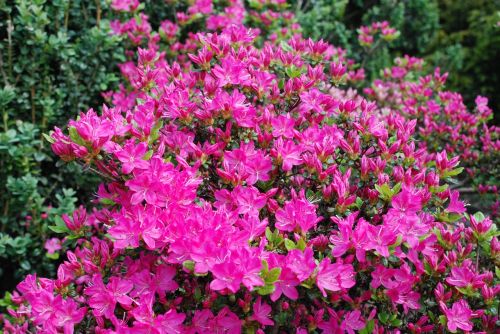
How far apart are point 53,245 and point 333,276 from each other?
1791 mm

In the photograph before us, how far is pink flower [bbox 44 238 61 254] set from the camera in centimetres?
269

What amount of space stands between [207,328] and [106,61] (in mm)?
2192

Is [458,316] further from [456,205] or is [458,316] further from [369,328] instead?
[456,205]

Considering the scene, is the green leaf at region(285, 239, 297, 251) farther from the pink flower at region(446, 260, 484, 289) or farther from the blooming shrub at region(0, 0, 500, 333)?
the pink flower at region(446, 260, 484, 289)

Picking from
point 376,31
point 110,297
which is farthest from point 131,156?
point 376,31

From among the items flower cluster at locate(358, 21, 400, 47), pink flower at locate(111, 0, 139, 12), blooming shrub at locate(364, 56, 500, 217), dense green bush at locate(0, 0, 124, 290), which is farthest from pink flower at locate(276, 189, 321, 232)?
flower cluster at locate(358, 21, 400, 47)

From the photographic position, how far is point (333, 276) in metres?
1.44

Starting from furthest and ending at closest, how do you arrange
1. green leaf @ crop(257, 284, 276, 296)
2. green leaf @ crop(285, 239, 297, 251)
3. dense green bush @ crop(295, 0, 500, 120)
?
dense green bush @ crop(295, 0, 500, 120) < green leaf @ crop(285, 239, 297, 251) < green leaf @ crop(257, 284, 276, 296)

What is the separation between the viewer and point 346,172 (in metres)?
1.77

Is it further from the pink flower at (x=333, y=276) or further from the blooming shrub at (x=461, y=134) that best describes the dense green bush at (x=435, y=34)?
the pink flower at (x=333, y=276)

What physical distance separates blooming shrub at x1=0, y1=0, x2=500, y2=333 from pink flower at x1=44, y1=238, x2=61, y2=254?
66 centimetres

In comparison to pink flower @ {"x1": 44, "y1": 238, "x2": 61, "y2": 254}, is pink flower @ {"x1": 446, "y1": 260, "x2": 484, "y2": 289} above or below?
above

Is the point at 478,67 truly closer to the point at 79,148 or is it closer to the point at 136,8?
the point at 136,8

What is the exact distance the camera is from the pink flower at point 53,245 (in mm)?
2689
